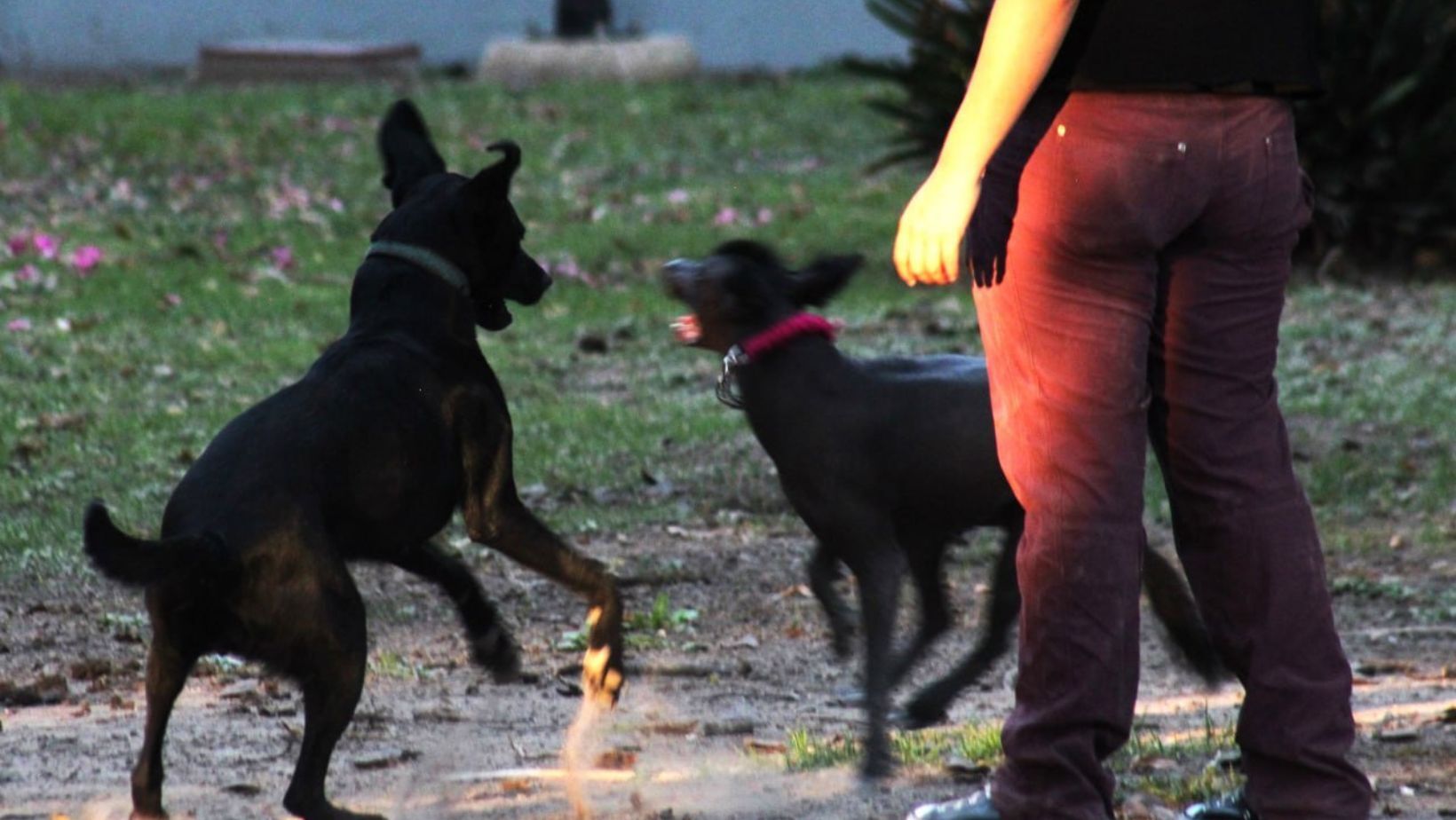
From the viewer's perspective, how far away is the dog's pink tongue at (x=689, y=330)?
4.69 metres

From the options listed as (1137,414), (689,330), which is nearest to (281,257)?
(689,330)

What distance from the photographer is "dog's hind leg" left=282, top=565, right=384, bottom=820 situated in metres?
3.82

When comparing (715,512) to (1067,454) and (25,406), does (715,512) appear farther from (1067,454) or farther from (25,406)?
(1067,454)

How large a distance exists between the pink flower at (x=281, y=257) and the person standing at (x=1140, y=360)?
30.2ft

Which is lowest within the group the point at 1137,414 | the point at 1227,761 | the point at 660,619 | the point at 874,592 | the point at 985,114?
the point at 660,619

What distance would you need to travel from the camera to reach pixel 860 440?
4.59 m

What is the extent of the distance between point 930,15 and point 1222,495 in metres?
9.29

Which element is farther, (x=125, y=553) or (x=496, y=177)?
(x=496, y=177)

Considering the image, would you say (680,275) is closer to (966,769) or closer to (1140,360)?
(966,769)

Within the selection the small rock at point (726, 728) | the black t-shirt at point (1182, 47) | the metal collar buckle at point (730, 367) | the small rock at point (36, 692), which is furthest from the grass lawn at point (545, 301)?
the black t-shirt at point (1182, 47)

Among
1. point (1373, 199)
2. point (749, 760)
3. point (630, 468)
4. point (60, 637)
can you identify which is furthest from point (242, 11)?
point (749, 760)

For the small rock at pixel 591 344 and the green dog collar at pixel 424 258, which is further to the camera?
the small rock at pixel 591 344

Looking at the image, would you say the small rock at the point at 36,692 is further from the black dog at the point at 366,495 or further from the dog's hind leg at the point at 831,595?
the dog's hind leg at the point at 831,595

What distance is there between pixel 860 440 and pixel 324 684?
1.32 metres
